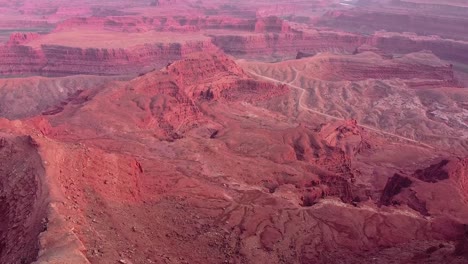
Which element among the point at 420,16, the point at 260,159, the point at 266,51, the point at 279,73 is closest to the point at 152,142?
the point at 260,159

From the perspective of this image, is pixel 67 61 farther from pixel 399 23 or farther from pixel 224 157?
pixel 399 23

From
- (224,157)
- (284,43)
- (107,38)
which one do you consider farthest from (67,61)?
(224,157)

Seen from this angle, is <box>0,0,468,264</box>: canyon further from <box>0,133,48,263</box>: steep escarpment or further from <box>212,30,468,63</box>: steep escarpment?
<box>212,30,468,63</box>: steep escarpment

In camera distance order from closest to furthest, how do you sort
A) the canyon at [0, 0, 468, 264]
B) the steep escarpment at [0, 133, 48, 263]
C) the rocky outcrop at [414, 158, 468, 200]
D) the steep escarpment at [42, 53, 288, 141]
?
the steep escarpment at [0, 133, 48, 263]
the canyon at [0, 0, 468, 264]
the rocky outcrop at [414, 158, 468, 200]
the steep escarpment at [42, 53, 288, 141]

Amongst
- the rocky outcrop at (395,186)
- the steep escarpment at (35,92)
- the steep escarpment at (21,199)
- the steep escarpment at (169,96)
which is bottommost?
the steep escarpment at (35,92)

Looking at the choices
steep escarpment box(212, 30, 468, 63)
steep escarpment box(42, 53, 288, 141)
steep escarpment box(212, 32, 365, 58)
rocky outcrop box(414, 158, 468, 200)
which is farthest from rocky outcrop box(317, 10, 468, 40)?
rocky outcrop box(414, 158, 468, 200)

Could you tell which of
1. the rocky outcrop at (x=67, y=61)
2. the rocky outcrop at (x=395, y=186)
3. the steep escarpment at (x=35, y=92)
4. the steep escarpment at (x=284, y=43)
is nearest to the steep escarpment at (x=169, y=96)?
the steep escarpment at (x=35, y=92)

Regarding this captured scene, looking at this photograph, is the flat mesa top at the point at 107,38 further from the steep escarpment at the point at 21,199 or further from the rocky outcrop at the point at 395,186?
the steep escarpment at the point at 21,199
